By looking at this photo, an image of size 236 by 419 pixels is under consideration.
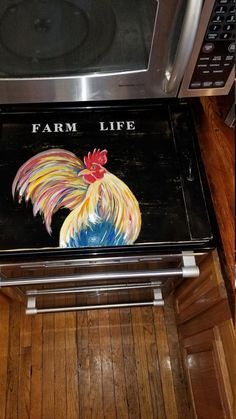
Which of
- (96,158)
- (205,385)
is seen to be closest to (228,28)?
(96,158)

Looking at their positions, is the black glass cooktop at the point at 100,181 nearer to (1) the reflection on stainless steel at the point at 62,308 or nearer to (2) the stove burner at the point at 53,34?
(2) the stove burner at the point at 53,34

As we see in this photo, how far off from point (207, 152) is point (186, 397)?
2.88 feet

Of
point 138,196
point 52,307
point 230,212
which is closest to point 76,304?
point 52,307

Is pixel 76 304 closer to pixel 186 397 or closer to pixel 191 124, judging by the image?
pixel 186 397

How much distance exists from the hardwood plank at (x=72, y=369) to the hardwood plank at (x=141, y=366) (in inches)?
8.4

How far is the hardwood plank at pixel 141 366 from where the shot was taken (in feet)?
3.85

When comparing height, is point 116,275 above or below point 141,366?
above

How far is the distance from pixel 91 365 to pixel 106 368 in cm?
5

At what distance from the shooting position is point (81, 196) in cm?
72

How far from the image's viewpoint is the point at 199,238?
68 centimetres

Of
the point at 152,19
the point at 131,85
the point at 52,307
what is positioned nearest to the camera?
the point at 152,19

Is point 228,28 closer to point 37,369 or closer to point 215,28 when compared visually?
point 215,28

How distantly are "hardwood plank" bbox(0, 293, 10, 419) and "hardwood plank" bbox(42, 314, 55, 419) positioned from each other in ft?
0.43

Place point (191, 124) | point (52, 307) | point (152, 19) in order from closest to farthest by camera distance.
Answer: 1. point (152, 19)
2. point (191, 124)
3. point (52, 307)
